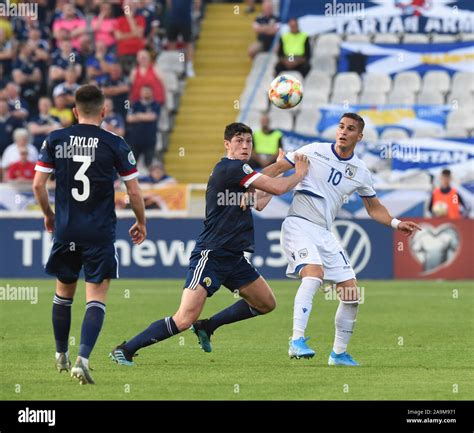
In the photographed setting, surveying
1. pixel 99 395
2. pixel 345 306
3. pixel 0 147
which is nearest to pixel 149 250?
pixel 0 147

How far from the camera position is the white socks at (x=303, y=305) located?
35.9ft

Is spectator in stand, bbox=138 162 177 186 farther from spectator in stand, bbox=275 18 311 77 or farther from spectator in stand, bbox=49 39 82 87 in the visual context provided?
spectator in stand, bbox=275 18 311 77

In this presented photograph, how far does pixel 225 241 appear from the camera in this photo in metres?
10.7

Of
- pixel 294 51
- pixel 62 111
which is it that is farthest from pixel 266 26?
pixel 62 111

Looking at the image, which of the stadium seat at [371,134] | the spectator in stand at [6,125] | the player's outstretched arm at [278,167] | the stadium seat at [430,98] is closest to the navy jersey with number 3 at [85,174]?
the player's outstretched arm at [278,167]

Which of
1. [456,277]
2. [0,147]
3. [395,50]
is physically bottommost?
[456,277]

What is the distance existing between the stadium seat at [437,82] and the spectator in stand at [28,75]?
305 inches

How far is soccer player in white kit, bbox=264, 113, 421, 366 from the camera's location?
1101cm

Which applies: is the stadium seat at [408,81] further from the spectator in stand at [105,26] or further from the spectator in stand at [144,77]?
the spectator in stand at [105,26]

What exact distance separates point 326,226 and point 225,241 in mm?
1190

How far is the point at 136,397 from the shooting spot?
8.80 metres

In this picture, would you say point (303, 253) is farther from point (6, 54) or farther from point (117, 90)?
point (6, 54)
